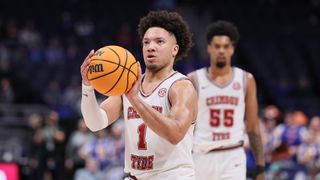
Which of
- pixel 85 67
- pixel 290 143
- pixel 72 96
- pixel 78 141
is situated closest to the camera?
pixel 85 67

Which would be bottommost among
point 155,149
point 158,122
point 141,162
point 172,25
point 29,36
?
Answer: point 141,162

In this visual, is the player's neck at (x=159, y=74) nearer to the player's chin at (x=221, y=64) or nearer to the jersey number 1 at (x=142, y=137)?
the jersey number 1 at (x=142, y=137)

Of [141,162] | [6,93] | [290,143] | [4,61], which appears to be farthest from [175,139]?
[4,61]

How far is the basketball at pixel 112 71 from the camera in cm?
516

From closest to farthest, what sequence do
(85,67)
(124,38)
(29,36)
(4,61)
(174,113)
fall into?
1. (85,67)
2. (174,113)
3. (4,61)
4. (29,36)
5. (124,38)

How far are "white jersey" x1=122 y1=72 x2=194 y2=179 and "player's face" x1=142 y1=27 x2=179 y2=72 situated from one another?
145 millimetres

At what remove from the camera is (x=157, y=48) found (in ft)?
18.6

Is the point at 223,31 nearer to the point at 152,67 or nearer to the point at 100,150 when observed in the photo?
the point at 152,67

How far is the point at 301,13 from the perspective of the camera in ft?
87.7

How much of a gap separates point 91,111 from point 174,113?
69 cm

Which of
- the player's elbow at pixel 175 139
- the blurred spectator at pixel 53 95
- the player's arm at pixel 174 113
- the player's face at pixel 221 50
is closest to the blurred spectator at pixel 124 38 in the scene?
the blurred spectator at pixel 53 95

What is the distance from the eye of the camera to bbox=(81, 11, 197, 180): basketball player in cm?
564

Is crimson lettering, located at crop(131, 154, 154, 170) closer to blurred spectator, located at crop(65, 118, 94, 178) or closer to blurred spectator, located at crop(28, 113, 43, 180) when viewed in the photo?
blurred spectator, located at crop(28, 113, 43, 180)

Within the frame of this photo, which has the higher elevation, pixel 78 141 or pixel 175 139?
pixel 175 139
